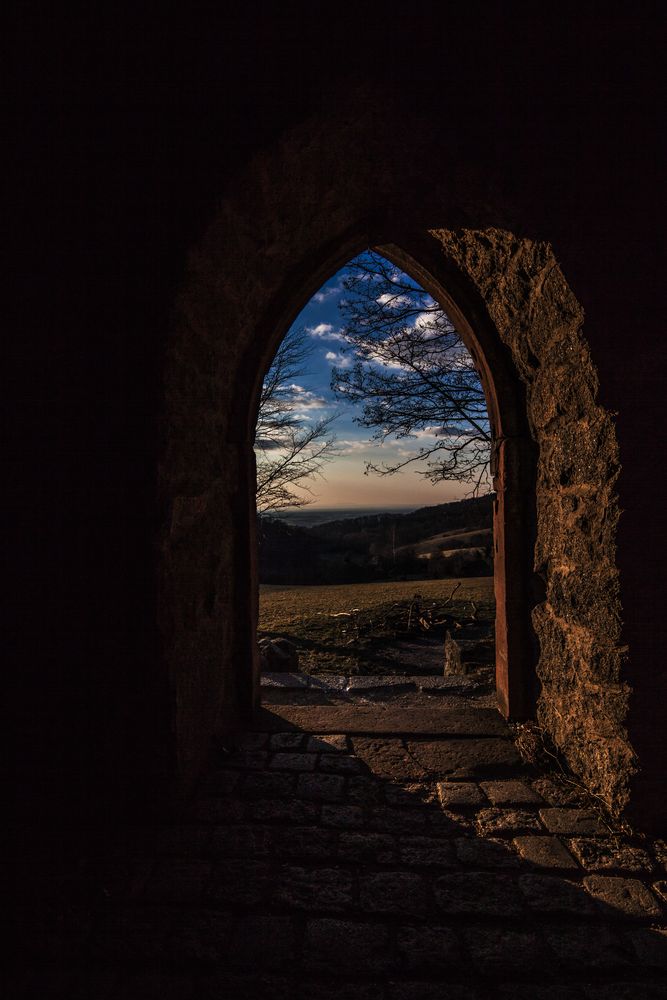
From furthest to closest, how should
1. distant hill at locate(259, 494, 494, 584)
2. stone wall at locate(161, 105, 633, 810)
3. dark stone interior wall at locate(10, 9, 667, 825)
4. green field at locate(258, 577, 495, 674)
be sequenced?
distant hill at locate(259, 494, 494, 584), green field at locate(258, 577, 495, 674), stone wall at locate(161, 105, 633, 810), dark stone interior wall at locate(10, 9, 667, 825)

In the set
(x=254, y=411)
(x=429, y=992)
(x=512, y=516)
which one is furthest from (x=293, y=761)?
(x=254, y=411)

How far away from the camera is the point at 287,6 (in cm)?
182

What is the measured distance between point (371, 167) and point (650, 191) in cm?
117

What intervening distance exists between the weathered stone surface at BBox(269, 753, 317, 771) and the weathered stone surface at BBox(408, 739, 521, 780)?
50 centimetres

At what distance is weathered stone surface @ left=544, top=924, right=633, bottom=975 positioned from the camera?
136 cm

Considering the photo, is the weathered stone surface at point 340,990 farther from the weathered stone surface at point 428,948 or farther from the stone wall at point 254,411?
the stone wall at point 254,411

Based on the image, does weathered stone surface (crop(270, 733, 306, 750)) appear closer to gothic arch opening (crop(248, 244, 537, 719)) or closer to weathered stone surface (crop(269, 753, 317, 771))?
weathered stone surface (crop(269, 753, 317, 771))

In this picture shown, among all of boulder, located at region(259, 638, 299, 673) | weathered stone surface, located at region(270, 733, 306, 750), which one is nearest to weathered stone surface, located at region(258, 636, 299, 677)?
boulder, located at region(259, 638, 299, 673)

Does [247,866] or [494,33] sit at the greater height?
[494,33]

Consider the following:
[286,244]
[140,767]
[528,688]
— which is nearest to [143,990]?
[140,767]

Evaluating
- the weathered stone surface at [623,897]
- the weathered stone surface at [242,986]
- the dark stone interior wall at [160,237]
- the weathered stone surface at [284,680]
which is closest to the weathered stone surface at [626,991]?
the weathered stone surface at [623,897]

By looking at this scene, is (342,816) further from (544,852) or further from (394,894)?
(544,852)

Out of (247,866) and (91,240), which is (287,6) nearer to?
(91,240)

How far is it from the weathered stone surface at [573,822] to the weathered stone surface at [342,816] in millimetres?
738
